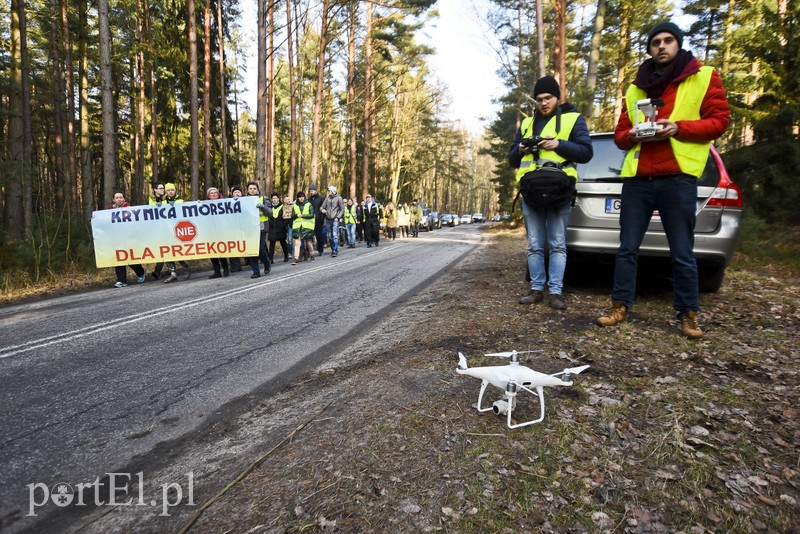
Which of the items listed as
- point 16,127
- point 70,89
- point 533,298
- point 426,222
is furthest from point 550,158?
point 426,222

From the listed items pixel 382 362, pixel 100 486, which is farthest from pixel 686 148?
pixel 100 486

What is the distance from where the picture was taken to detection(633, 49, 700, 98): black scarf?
11.5ft

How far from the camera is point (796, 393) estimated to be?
2.65 m

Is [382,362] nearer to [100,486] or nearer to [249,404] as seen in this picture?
[249,404]

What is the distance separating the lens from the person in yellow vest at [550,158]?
172 inches

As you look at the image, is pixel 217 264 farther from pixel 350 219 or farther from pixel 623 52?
pixel 623 52

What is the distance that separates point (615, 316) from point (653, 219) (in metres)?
1.35

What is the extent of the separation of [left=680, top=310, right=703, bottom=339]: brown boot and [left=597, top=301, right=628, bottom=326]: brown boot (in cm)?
45

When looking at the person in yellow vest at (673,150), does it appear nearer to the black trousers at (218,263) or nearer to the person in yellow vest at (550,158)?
the person in yellow vest at (550,158)

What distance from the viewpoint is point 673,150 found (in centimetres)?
357

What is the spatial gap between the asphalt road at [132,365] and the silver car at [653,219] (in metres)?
2.59

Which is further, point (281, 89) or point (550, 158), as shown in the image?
point (281, 89)

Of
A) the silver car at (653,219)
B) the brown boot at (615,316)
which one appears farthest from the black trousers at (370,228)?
the brown boot at (615,316)

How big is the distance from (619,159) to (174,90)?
92.1 feet
